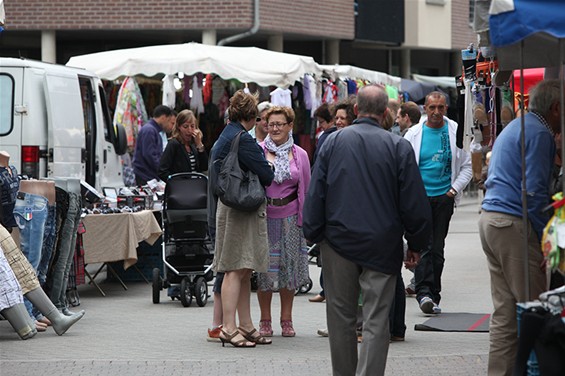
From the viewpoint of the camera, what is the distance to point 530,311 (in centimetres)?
666

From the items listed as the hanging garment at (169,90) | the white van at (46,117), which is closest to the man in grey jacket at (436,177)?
the white van at (46,117)

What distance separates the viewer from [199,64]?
2023 cm

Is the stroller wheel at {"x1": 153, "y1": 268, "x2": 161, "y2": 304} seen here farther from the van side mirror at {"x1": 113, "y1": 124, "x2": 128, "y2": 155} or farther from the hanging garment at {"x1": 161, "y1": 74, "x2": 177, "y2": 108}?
the hanging garment at {"x1": 161, "y1": 74, "x2": 177, "y2": 108}

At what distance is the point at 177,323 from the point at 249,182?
2180 mm

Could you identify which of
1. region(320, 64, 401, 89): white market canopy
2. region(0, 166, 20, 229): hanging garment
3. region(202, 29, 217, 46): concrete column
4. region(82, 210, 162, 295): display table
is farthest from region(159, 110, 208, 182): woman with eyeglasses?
region(202, 29, 217, 46): concrete column

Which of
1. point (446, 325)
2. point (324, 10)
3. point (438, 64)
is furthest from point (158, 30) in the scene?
point (446, 325)

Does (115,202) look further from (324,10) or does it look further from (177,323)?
(324,10)

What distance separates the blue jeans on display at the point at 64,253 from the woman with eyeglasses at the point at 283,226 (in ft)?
6.91

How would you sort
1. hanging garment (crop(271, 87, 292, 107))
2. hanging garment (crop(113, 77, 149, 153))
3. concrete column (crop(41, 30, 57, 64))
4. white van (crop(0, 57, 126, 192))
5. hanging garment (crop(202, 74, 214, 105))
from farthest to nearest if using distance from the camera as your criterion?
concrete column (crop(41, 30, 57, 64))
hanging garment (crop(202, 74, 214, 105))
hanging garment (crop(271, 87, 292, 107))
hanging garment (crop(113, 77, 149, 153))
white van (crop(0, 57, 126, 192))

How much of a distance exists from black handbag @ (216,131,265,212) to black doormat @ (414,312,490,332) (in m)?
2.02

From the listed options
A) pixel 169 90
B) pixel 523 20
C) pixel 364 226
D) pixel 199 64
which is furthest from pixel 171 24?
pixel 523 20

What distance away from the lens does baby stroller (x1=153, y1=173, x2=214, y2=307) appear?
45.1 feet

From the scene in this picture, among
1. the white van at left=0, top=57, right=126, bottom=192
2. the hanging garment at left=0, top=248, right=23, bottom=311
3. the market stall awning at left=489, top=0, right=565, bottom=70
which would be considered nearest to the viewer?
the market stall awning at left=489, top=0, right=565, bottom=70

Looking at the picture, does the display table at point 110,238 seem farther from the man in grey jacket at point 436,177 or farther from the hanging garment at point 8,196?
the man in grey jacket at point 436,177
